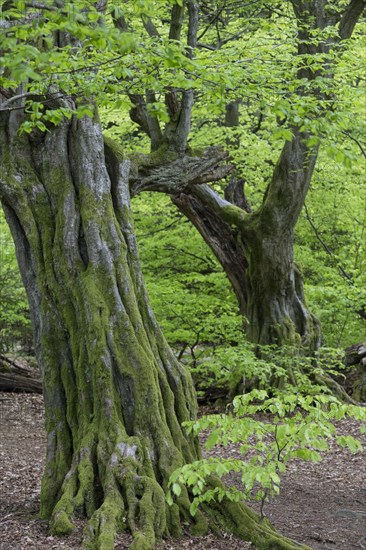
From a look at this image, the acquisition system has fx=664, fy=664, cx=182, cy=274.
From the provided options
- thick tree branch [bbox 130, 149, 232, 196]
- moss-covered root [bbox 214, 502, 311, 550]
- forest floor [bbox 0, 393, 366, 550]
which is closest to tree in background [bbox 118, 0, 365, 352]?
thick tree branch [bbox 130, 149, 232, 196]

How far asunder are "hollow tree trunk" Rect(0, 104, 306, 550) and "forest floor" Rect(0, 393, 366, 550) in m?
0.17

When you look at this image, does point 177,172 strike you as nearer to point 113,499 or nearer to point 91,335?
point 91,335

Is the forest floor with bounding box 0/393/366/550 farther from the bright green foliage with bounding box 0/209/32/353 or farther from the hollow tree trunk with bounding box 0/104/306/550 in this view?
the bright green foliage with bounding box 0/209/32/353

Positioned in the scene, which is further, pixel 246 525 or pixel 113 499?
pixel 246 525

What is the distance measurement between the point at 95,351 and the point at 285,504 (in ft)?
9.68

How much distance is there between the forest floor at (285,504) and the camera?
5.30 meters

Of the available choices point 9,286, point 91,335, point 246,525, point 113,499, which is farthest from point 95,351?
point 9,286

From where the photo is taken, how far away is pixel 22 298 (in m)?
14.4

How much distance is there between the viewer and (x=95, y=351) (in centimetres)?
599

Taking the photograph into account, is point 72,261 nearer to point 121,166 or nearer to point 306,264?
point 121,166

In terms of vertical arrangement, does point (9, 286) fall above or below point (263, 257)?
below

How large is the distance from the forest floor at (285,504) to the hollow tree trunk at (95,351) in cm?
17

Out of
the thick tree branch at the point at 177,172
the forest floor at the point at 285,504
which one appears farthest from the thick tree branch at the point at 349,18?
the forest floor at the point at 285,504

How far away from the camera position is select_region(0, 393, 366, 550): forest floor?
5297 millimetres
